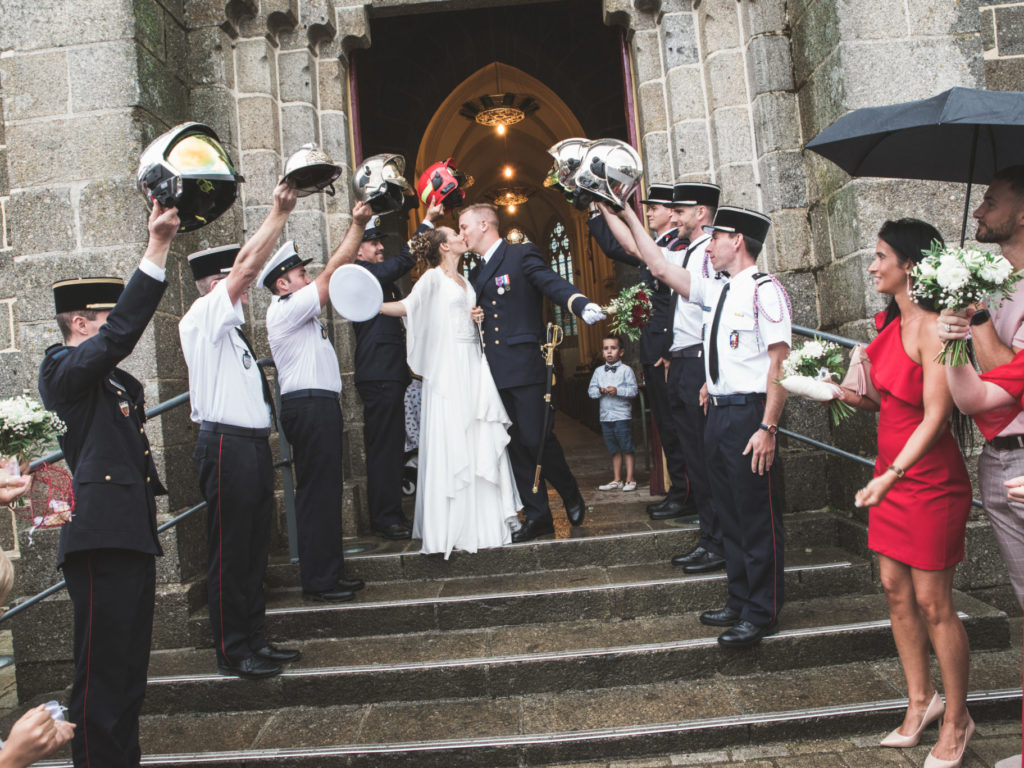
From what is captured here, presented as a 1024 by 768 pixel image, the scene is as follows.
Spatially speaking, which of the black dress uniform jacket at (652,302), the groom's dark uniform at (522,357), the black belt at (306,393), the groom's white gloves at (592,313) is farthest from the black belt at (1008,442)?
the black belt at (306,393)

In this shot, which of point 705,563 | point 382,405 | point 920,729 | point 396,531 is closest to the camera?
point 920,729

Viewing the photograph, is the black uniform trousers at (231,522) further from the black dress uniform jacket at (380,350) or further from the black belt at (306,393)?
the black dress uniform jacket at (380,350)

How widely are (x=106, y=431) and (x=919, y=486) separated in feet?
10.2

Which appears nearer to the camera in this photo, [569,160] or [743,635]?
[743,635]

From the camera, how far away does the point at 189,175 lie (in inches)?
115

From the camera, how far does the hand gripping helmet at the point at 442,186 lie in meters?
5.21

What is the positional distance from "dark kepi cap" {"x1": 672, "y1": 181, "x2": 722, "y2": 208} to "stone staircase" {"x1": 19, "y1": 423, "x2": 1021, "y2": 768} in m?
2.03

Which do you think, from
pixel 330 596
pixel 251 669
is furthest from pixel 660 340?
pixel 251 669

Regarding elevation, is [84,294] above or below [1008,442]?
above

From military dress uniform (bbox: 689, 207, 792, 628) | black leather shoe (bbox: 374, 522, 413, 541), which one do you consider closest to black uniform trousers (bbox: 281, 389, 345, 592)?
black leather shoe (bbox: 374, 522, 413, 541)

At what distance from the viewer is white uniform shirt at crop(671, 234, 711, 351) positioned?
16.1 ft

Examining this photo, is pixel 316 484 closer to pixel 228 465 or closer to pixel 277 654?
pixel 228 465

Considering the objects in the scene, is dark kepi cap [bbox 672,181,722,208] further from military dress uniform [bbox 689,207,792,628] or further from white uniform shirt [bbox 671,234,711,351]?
military dress uniform [bbox 689,207,792,628]

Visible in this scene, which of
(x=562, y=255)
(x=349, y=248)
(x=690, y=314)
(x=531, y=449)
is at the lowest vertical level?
(x=531, y=449)
